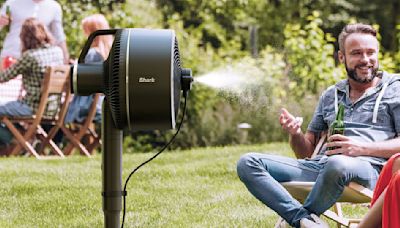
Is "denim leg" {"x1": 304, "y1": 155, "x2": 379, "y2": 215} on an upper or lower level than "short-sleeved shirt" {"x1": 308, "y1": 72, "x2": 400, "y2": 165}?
lower

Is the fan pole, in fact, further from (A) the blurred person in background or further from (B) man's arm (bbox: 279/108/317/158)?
(A) the blurred person in background

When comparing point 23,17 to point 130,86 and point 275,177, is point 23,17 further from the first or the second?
point 130,86

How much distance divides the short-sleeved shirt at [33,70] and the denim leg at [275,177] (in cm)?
382

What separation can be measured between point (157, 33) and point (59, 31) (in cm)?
553

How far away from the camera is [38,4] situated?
8.27 metres

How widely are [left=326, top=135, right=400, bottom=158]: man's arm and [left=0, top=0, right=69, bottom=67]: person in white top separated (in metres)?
4.74

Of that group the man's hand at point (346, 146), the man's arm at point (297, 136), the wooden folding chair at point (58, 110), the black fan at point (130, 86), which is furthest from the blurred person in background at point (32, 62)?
the black fan at point (130, 86)

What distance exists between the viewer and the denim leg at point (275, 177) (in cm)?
380

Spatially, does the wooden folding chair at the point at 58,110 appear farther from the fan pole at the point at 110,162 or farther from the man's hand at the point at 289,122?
the fan pole at the point at 110,162

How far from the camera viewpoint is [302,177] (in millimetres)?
3992

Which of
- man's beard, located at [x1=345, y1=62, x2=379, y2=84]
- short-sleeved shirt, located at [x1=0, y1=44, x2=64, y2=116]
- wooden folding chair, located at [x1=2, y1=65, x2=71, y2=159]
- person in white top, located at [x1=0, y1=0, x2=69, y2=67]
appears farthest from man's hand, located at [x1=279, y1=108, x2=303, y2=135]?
person in white top, located at [x1=0, y1=0, x2=69, y2=67]

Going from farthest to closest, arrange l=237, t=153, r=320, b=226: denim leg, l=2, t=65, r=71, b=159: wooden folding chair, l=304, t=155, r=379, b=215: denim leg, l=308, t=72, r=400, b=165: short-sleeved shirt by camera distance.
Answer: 1. l=2, t=65, r=71, b=159: wooden folding chair
2. l=308, t=72, r=400, b=165: short-sleeved shirt
3. l=237, t=153, r=320, b=226: denim leg
4. l=304, t=155, r=379, b=215: denim leg

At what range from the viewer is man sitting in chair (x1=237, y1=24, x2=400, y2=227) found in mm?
3732

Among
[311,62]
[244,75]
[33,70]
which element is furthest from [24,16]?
[311,62]
